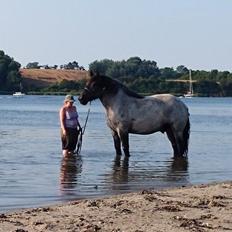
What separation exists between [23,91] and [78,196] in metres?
117

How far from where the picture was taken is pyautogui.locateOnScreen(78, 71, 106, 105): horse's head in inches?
752

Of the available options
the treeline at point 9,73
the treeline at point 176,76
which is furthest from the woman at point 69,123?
the treeline at point 9,73

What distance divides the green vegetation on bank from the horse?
9263 centimetres

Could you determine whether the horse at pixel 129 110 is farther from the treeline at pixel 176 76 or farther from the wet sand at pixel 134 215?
the treeline at pixel 176 76

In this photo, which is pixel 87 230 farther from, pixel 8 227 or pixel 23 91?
pixel 23 91

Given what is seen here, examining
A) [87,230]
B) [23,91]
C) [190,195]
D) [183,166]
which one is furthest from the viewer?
[23,91]

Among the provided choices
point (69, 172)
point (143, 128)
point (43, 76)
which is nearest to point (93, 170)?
point (69, 172)

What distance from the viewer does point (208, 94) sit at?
136 m

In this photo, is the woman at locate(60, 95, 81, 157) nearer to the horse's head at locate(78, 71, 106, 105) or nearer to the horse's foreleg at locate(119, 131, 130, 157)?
the horse's head at locate(78, 71, 106, 105)

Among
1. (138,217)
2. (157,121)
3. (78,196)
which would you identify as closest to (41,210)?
(138,217)

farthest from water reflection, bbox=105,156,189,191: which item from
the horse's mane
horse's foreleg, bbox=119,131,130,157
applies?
the horse's mane

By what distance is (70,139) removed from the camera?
19.3m

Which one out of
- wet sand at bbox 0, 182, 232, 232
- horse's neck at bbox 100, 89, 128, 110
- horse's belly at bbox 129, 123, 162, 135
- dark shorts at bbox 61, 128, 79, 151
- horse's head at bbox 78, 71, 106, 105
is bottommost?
wet sand at bbox 0, 182, 232, 232

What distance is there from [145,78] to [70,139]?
9818 centimetres
